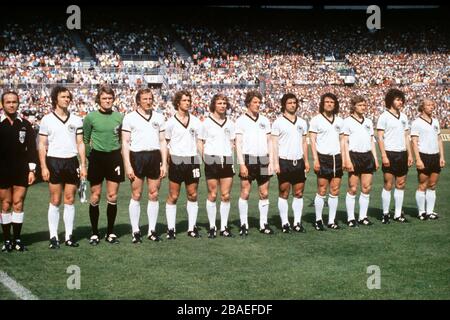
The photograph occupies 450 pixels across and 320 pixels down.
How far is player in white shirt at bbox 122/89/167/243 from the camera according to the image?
7238 mm

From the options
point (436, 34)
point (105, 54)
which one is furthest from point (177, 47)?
point (436, 34)

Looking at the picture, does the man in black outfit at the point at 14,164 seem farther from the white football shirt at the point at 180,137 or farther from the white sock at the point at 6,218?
the white football shirt at the point at 180,137

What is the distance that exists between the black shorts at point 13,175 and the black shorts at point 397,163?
533 cm

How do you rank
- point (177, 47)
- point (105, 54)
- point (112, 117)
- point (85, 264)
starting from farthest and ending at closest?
point (177, 47) → point (105, 54) → point (112, 117) → point (85, 264)

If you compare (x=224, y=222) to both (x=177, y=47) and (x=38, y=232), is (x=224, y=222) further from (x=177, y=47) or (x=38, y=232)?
(x=177, y=47)

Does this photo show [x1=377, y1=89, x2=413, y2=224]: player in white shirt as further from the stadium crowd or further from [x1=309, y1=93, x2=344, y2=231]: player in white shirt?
the stadium crowd

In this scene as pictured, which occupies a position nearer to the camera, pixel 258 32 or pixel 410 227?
pixel 410 227

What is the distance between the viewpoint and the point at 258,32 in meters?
40.8

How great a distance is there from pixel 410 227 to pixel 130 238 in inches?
164

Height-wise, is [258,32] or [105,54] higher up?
[258,32]

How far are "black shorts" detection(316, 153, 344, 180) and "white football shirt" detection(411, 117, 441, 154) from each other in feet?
5.47

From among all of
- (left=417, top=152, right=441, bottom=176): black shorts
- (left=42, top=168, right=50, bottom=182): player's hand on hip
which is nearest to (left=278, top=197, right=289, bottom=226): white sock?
(left=417, top=152, right=441, bottom=176): black shorts

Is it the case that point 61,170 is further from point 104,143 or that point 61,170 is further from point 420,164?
point 420,164

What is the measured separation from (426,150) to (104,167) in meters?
5.15
